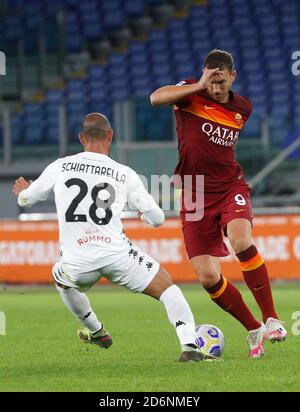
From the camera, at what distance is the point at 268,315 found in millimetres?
8266

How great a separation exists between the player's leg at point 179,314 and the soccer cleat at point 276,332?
65cm

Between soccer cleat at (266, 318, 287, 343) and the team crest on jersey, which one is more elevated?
the team crest on jersey

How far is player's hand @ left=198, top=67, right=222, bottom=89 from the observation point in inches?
305

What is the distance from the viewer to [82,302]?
812 cm

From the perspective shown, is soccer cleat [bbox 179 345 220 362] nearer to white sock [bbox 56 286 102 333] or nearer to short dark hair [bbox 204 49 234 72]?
white sock [bbox 56 286 102 333]

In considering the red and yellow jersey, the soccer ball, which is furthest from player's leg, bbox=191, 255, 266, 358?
the red and yellow jersey

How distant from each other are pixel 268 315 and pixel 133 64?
16.7m

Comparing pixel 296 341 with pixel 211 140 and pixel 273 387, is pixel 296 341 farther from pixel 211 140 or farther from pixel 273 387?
pixel 273 387

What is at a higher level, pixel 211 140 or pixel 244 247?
pixel 211 140

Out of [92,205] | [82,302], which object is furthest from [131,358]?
[92,205]

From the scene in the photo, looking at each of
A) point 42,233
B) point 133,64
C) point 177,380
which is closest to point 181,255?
point 42,233

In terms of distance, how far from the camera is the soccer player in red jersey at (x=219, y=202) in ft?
26.8

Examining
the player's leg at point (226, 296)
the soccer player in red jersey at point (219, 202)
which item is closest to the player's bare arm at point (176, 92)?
the soccer player in red jersey at point (219, 202)

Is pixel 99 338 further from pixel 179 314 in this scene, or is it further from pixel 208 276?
pixel 179 314
